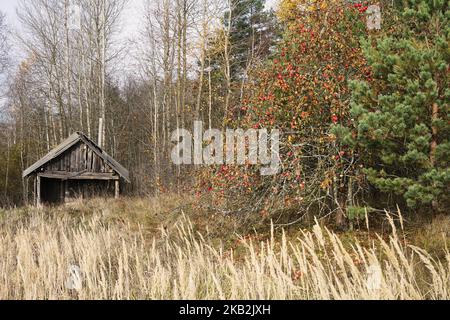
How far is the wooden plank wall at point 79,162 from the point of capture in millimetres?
15836

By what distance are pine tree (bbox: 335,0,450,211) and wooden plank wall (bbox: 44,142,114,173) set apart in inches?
505

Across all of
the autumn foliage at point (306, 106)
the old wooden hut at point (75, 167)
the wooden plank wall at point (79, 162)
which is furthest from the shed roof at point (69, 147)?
the autumn foliage at point (306, 106)

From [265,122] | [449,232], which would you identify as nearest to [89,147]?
[265,122]

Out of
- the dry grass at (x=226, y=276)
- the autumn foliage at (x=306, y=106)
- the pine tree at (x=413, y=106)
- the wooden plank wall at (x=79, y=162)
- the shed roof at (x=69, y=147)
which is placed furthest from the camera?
the wooden plank wall at (x=79, y=162)

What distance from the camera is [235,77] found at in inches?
768

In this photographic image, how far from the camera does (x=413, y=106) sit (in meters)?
5.46

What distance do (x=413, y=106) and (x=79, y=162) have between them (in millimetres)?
14178

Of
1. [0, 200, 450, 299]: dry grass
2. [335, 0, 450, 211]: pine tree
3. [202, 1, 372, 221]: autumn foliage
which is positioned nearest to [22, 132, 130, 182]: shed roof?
[202, 1, 372, 221]: autumn foliage

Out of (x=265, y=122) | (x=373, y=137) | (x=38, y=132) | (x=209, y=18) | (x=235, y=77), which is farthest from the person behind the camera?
(x=38, y=132)

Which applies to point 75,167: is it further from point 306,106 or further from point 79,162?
point 306,106

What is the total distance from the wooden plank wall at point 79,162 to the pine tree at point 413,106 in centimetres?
1284

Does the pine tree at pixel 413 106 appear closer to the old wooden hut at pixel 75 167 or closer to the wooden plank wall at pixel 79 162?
the old wooden hut at pixel 75 167
